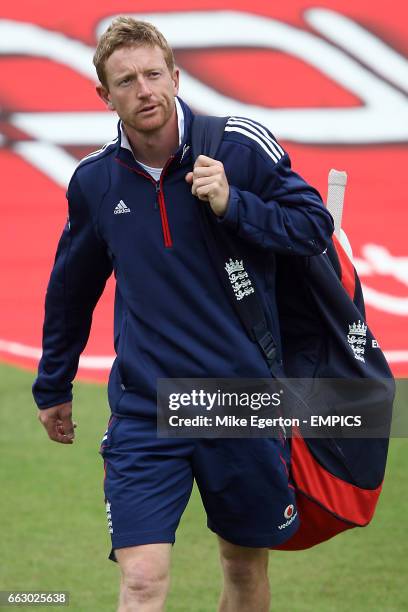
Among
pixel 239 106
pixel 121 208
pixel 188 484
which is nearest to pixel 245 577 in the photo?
pixel 188 484

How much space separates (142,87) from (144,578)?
1378 millimetres

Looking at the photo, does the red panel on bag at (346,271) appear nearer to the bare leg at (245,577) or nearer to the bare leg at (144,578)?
the bare leg at (245,577)

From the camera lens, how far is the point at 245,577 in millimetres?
4125

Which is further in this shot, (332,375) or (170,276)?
(332,375)

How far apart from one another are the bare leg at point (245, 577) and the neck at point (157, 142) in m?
1.20

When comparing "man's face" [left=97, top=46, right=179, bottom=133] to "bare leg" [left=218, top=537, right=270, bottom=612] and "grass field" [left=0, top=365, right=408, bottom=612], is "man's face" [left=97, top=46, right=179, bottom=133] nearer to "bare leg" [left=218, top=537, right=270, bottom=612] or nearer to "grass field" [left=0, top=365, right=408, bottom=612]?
"bare leg" [left=218, top=537, right=270, bottom=612]

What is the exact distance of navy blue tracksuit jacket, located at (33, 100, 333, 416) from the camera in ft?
12.3

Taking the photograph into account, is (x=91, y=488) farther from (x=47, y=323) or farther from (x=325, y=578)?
(x=47, y=323)

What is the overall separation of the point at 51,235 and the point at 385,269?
2428 mm

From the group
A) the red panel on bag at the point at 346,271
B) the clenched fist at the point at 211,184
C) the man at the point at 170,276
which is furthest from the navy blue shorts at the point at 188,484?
the clenched fist at the point at 211,184

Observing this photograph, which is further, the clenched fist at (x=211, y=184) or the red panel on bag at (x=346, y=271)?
the red panel on bag at (x=346, y=271)

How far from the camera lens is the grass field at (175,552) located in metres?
5.14

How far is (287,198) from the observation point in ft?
12.5

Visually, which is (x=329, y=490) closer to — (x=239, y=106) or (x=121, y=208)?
(x=121, y=208)
